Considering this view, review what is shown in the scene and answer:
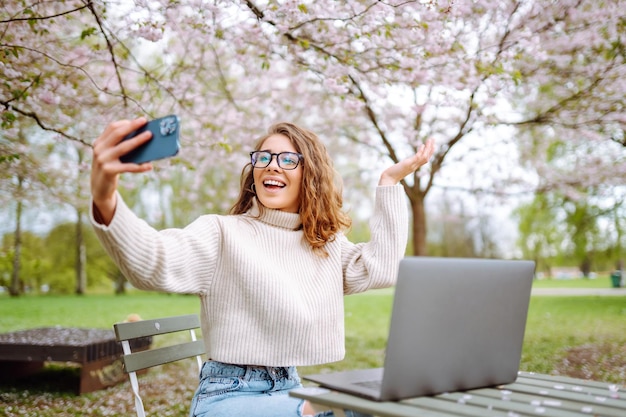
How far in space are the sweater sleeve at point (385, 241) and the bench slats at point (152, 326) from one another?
90 cm

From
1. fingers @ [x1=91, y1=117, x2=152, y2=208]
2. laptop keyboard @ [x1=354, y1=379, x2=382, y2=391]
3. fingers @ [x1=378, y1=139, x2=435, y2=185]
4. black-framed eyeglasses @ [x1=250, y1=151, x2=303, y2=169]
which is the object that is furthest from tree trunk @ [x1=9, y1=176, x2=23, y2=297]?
laptop keyboard @ [x1=354, y1=379, x2=382, y2=391]

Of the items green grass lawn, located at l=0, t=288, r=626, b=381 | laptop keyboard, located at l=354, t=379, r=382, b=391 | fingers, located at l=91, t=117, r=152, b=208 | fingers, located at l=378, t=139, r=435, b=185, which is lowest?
green grass lawn, located at l=0, t=288, r=626, b=381

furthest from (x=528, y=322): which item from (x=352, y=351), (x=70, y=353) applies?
(x=70, y=353)

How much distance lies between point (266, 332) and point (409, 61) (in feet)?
10.6

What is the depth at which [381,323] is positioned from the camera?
1105 cm

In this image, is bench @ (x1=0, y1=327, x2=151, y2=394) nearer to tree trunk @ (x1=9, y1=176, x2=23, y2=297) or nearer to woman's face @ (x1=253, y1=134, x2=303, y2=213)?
woman's face @ (x1=253, y1=134, x2=303, y2=213)

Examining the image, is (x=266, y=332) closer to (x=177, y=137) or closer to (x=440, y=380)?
(x=440, y=380)

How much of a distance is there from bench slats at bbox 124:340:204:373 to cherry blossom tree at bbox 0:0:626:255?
1.95 metres

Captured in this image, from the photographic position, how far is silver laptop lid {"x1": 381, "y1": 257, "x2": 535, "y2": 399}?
1.36 meters

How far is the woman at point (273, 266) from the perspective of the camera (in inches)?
75.3

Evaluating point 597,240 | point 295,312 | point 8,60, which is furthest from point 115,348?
point 597,240

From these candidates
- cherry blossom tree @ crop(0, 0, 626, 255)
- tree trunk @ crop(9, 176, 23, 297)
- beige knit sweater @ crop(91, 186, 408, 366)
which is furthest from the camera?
tree trunk @ crop(9, 176, 23, 297)

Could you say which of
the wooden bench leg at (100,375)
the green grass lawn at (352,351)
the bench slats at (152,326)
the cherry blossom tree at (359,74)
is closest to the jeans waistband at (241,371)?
the bench slats at (152,326)

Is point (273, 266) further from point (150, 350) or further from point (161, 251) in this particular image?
point (150, 350)
